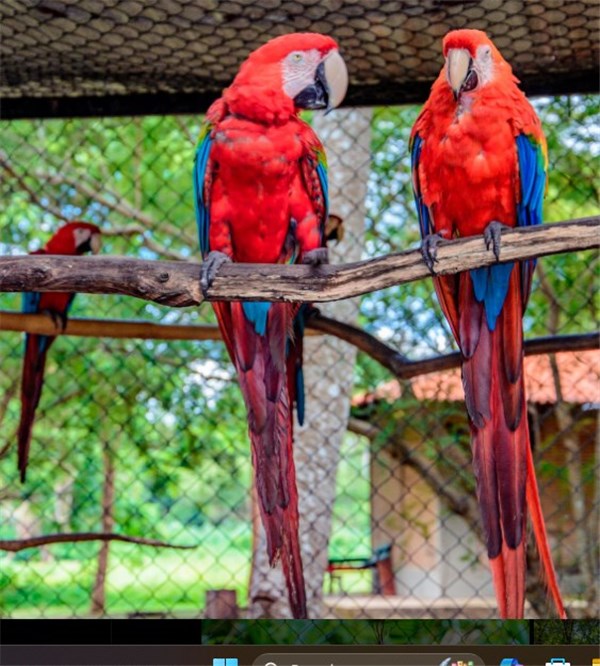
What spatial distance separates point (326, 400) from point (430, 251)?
74 centimetres

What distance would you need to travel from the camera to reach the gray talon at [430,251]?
104cm

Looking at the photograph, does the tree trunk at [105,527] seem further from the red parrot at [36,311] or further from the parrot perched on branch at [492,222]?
the parrot perched on branch at [492,222]

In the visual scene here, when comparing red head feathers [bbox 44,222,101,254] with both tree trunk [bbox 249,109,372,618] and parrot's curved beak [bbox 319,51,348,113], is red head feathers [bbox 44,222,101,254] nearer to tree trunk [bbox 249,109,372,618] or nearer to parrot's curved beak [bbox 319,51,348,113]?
tree trunk [bbox 249,109,372,618]

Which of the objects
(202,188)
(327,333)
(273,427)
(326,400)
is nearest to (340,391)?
(326,400)

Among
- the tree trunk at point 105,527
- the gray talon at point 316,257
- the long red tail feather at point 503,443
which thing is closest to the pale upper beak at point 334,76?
the gray talon at point 316,257

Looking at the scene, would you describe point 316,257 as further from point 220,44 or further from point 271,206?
A: point 220,44

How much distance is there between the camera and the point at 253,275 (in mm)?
1077

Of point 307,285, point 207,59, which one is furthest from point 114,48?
Answer: point 307,285

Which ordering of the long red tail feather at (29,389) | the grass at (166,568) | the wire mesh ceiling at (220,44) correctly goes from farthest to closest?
the grass at (166,568), the long red tail feather at (29,389), the wire mesh ceiling at (220,44)

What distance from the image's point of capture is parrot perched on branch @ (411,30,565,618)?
1.12m

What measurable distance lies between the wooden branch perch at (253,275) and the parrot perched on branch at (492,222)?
2.9 inches

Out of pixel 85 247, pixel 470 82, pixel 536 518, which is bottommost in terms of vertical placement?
pixel 536 518

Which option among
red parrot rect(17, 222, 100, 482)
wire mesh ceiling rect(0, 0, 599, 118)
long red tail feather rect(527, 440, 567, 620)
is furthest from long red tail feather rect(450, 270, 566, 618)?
red parrot rect(17, 222, 100, 482)

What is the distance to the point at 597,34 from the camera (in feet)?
4.50
